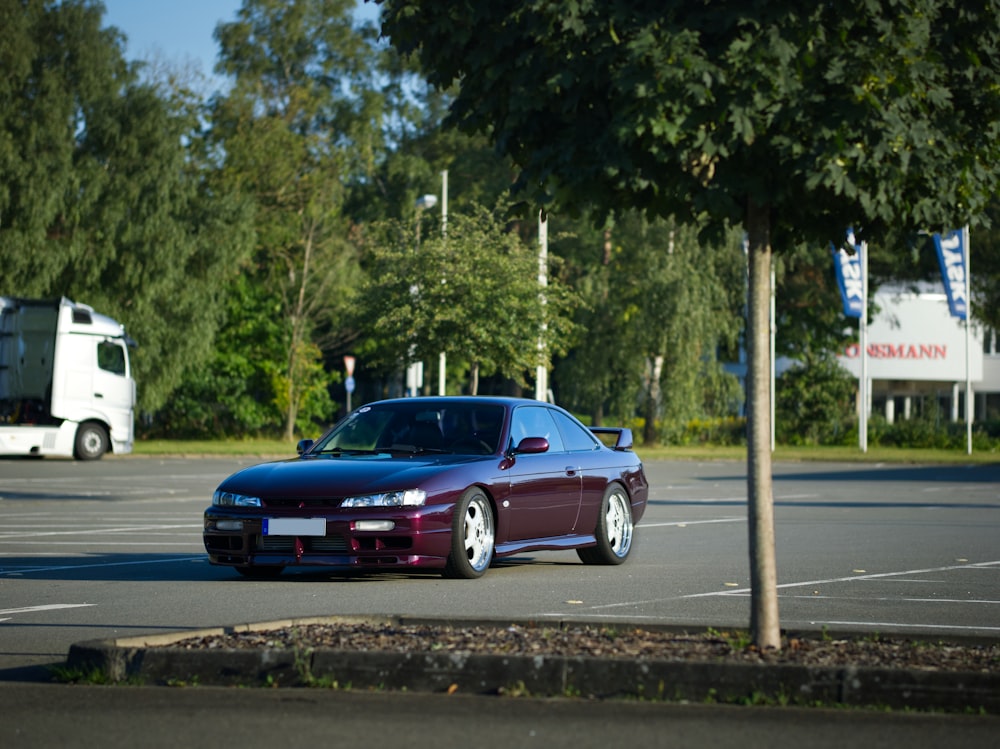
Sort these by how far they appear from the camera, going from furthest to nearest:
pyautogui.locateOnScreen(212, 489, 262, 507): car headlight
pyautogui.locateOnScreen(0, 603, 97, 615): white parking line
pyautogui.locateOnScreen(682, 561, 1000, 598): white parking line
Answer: pyautogui.locateOnScreen(212, 489, 262, 507): car headlight
pyautogui.locateOnScreen(682, 561, 1000, 598): white parking line
pyautogui.locateOnScreen(0, 603, 97, 615): white parking line

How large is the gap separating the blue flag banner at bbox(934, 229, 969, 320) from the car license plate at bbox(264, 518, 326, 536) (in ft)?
122

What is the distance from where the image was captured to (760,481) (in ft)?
23.5

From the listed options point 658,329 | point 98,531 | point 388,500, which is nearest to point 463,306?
point 658,329

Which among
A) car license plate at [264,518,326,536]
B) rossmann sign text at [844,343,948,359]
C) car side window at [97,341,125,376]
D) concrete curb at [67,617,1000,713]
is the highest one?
rossmann sign text at [844,343,948,359]

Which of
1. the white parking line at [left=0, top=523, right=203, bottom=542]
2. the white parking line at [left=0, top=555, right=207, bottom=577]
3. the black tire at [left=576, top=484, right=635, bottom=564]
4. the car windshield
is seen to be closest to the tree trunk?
the car windshield

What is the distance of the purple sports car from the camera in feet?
37.4

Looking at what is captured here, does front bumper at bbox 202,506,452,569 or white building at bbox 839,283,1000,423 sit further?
white building at bbox 839,283,1000,423

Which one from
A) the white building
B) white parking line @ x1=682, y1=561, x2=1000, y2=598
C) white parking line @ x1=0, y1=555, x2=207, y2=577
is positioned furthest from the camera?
the white building

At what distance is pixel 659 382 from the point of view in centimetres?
5509

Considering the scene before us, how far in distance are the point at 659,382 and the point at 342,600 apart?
45.1 metres

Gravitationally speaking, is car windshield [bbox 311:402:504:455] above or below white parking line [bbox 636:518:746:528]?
above

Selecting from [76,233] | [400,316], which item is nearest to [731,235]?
[400,316]

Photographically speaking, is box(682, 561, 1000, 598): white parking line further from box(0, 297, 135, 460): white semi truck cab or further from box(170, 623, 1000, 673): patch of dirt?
box(0, 297, 135, 460): white semi truck cab

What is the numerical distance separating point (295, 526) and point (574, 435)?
328 centimetres
